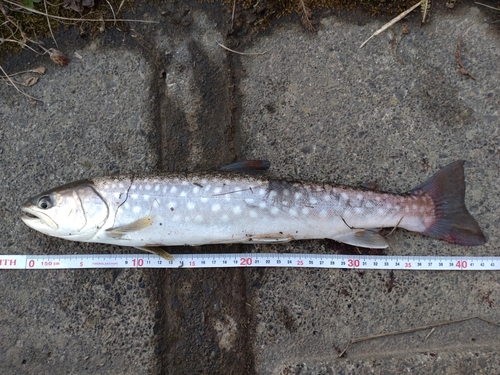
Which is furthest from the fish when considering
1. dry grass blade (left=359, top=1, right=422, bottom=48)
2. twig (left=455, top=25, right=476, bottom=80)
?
dry grass blade (left=359, top=1, right=422, bottom=48)

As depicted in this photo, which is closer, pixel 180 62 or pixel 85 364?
pixel 85 364

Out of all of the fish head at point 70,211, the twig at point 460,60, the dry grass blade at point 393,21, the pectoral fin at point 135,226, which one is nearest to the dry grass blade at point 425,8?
the dry grass blade at point 393,21

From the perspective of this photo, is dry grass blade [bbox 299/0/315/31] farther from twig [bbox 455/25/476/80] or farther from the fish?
the fish

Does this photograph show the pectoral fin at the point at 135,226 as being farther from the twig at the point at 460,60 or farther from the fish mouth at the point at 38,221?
the twig at the point at 460,60

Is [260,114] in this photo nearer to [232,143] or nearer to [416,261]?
[232,143]

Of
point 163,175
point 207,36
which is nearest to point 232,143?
point 163,175
